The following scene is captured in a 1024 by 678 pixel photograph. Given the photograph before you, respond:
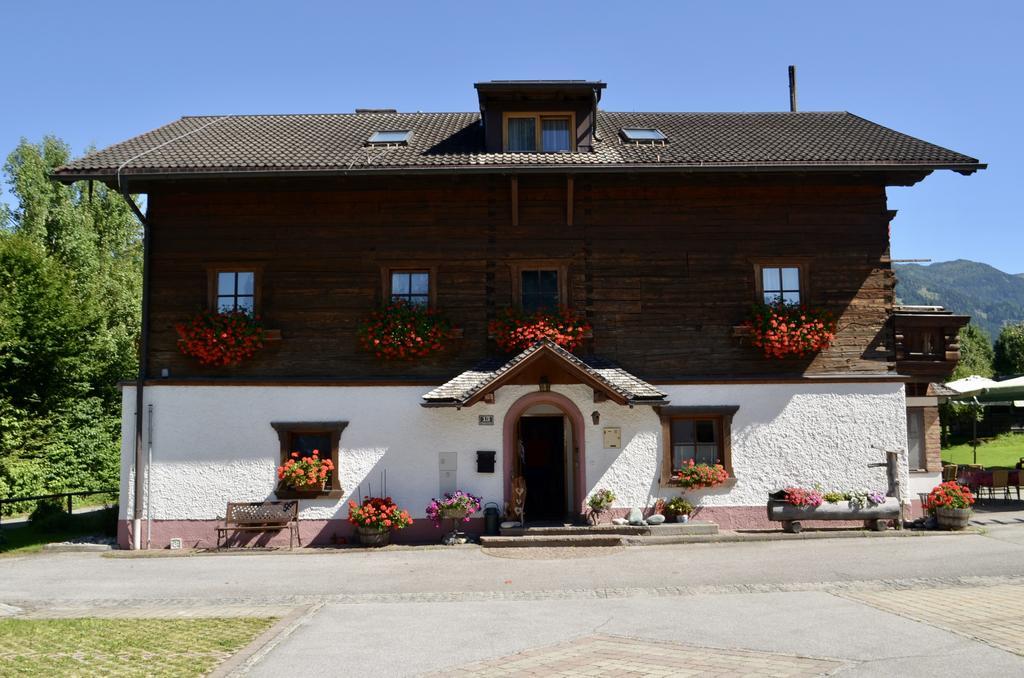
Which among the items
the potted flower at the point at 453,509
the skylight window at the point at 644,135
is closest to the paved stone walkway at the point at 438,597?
the potted flower at the point at 453,509

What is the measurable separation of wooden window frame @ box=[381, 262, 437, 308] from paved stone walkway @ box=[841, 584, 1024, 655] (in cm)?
963

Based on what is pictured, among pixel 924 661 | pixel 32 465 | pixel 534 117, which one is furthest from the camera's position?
pixel 32 465

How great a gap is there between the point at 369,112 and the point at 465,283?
7660 millimetres

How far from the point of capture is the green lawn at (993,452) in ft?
101

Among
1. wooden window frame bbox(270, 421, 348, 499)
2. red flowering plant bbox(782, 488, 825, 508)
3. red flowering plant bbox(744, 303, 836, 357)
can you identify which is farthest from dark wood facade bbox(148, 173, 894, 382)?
red flowering plant bbox(782, 488, 825, 508)

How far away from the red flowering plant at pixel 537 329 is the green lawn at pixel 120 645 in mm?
8048

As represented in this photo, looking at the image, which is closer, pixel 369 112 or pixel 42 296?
pixel 369 112

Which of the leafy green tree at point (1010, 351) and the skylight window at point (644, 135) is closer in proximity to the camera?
the skylight window at point (644, 135)

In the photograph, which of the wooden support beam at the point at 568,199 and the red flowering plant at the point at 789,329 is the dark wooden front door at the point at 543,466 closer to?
the wooden support beam at the point at 568,199

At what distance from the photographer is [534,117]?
17.6m

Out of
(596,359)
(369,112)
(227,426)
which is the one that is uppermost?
(369,112)

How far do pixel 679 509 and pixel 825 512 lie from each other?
2826 mm

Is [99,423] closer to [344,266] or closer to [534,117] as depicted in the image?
[344,266]

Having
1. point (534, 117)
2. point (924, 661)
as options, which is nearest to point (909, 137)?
point (534, 117)
